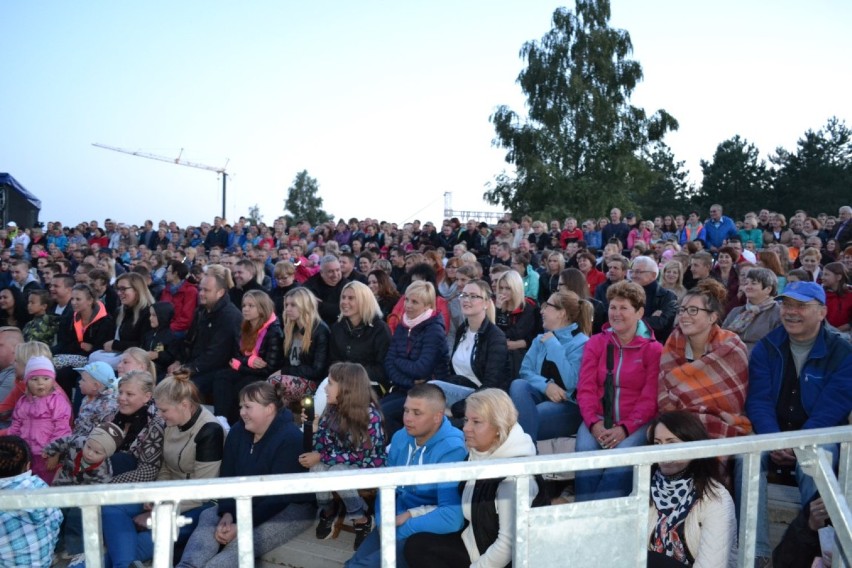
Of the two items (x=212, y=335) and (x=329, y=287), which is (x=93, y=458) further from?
(x=329, y=287)

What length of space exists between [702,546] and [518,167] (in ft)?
101

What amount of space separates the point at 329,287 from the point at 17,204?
68.1 feet

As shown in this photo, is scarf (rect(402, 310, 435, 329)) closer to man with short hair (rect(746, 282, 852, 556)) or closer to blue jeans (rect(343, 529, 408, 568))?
blue jeans (rect(343, 529, 408, 568))

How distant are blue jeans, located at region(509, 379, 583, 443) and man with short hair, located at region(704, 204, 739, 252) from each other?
966 centimetres

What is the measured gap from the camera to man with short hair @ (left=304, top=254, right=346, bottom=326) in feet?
27.9

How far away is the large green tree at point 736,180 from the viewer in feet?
146

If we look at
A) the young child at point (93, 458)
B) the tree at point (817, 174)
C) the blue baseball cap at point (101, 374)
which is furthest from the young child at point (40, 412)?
→ the tree at point (817, 174)

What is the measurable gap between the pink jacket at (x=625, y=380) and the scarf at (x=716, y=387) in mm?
149

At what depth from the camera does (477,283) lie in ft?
19.4

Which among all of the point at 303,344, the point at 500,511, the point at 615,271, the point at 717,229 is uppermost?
the point at 717,229

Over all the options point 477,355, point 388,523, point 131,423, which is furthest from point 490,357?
point 388,523

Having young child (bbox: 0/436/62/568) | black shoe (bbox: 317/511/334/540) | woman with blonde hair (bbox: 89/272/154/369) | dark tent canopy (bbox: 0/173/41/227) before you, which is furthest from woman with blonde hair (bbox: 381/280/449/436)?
dark tent canopy (bbox: 0/173/41/227)

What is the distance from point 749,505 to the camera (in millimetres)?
2223

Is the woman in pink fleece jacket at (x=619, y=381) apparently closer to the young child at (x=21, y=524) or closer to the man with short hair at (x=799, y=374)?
the man with short hair at (x=799, y=374)
